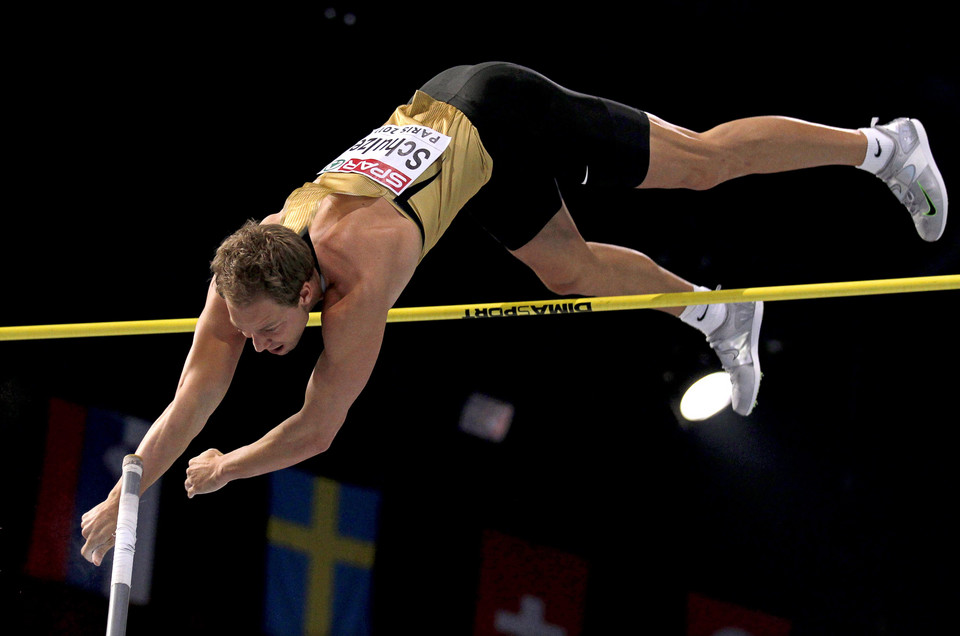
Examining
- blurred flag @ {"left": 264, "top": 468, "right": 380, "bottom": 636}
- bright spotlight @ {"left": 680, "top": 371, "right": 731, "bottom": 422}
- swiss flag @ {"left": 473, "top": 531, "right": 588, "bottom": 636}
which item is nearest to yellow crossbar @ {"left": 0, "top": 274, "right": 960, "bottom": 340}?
blurred flag @ {"left": 264, "top": 468, "right": 380, "bottom": 636}

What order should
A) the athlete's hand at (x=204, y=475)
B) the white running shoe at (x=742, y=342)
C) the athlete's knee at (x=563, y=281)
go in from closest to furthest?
the athlete's hand at (x=204, y=475) < the athlete's knee at (x=563, y=281) < the white running shoe at (x=742, y=342)

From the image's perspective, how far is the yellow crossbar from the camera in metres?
3.37

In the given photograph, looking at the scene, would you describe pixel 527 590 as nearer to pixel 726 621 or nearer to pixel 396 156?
pixel 726 621

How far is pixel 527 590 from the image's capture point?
18.7 feet

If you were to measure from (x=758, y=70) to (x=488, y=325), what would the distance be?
1.82m

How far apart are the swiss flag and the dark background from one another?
0.26 feet

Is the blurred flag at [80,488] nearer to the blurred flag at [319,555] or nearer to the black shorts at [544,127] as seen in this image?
the blurred flag at [319,555]

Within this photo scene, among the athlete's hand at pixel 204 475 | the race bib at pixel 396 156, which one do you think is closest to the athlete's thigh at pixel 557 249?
the race bib at pixel 396 156

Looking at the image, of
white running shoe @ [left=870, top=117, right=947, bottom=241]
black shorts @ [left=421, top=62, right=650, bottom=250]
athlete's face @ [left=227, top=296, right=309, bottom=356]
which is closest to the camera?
athlete's face @ [left=227, top=296, right=309, bottom=356]

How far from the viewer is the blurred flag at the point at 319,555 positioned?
545cm

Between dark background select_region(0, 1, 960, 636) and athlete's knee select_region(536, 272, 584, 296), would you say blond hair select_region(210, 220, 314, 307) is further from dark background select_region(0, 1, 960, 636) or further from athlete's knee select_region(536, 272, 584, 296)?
dark background select_region(0, 1, 960, 636)

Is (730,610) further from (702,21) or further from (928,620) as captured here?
(702,21)

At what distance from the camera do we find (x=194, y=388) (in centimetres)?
301

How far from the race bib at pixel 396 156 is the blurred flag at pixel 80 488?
8.49 ft
